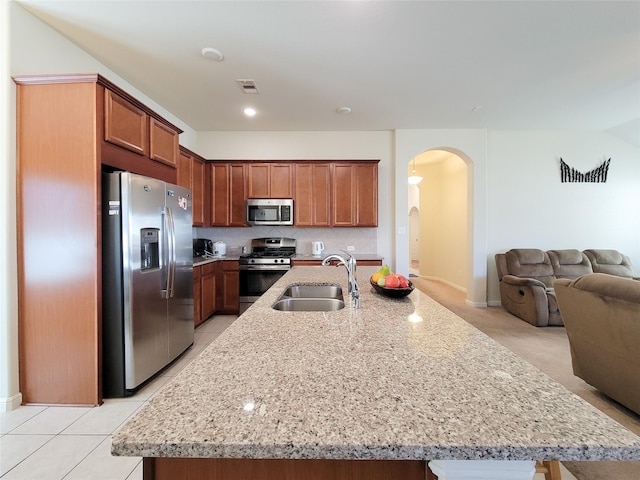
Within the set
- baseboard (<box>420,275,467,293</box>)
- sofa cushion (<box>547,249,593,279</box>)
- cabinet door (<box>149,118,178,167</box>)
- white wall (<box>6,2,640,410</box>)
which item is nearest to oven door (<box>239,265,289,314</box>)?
cabinet door (<box>149,118,178,167</box>)

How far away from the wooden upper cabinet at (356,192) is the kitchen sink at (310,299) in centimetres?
255

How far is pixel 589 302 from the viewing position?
209 cm

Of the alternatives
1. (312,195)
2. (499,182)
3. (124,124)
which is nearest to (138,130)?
(124,124)

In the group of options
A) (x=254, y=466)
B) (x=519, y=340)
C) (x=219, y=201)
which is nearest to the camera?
(x=254, y=466)

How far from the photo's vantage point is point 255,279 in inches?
160

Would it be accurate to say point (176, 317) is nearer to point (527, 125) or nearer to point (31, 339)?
point (31, 339)

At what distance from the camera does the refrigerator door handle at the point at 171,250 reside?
8.24ft

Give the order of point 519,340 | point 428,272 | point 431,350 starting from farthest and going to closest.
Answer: point 428,272 < point 519,340 < point 431,350

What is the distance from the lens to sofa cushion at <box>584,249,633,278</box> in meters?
4.30

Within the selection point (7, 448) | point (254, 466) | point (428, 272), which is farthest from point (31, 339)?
point (428, 272)

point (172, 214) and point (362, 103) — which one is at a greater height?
point (362, 103)

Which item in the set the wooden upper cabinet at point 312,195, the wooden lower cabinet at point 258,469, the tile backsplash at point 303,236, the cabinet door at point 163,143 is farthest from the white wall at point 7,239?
the wooden upper cabinet at point 312,195

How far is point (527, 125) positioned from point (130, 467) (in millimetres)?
6093

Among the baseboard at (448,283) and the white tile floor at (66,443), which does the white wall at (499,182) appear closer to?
the baseboard at (448,283)
